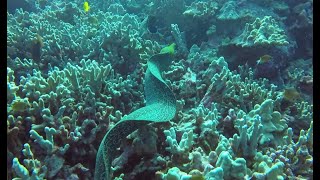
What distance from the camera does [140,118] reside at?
115 inches

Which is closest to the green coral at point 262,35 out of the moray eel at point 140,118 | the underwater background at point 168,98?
the underwater background at point 168,98

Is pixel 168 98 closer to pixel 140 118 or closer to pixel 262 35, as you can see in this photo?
pixel 140 118

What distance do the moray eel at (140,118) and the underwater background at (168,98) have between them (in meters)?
0.01

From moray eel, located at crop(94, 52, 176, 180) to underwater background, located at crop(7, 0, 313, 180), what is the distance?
1cm

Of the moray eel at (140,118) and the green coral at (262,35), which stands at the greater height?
the green coral at (262,35)

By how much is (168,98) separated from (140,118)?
738mm

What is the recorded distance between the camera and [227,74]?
408 cm

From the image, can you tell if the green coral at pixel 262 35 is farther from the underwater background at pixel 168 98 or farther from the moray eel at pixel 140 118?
the moray eel at pixel 140 118

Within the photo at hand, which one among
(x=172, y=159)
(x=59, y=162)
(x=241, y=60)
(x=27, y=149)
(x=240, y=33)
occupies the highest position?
(x=240, y=33)

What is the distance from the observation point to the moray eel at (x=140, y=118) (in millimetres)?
2747

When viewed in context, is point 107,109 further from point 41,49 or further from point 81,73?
point 41,49

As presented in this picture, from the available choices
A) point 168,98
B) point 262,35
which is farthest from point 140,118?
point 262,35
